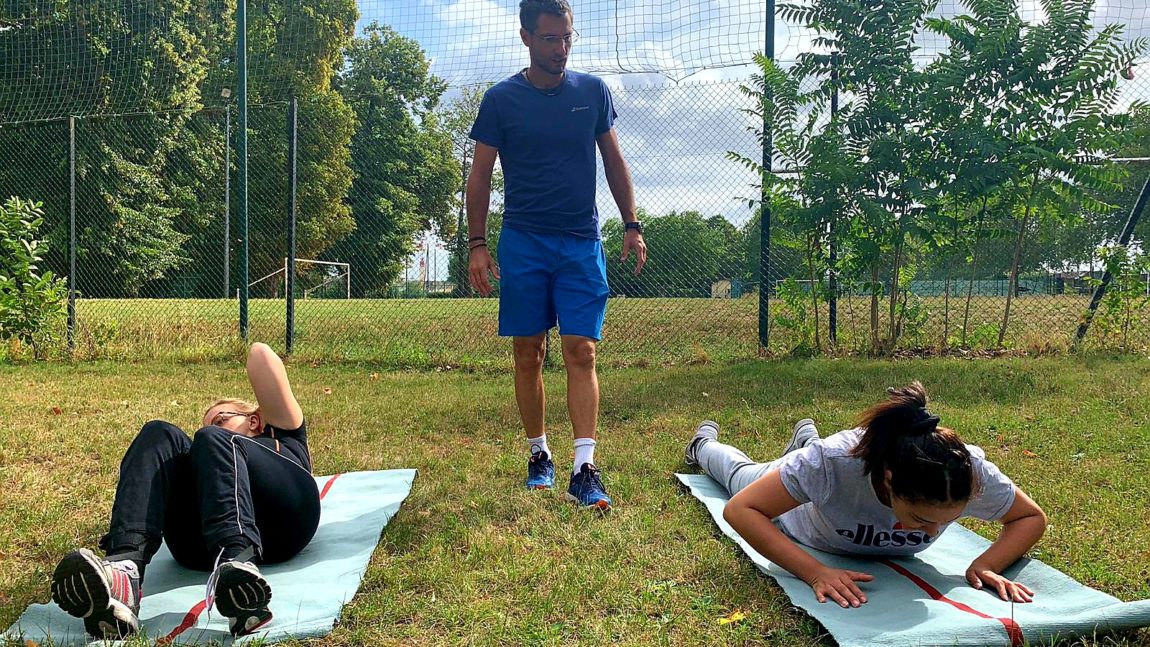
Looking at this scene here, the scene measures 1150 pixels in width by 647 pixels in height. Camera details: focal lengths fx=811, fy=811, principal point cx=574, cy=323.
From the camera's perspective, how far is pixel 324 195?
23969mm

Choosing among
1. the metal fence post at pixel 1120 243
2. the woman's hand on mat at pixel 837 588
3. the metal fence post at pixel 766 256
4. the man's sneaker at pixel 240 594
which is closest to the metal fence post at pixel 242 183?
the metal fence post at pixel 766 256

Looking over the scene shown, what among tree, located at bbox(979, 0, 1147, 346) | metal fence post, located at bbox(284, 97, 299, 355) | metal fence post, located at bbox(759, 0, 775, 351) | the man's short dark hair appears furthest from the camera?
metal fence post, located at bbox(284, 97, 299, 355)

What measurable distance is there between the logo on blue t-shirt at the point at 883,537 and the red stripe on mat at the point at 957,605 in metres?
0.09

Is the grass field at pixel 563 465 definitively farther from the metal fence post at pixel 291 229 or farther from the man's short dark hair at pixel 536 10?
the man's short dark hair at pixel 536 10

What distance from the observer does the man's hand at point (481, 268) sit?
3.69 metres

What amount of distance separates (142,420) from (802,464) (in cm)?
430

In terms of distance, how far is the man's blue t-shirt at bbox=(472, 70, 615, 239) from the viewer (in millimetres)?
3588

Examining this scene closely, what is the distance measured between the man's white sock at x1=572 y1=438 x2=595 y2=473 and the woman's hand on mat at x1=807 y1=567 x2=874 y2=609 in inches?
50.5

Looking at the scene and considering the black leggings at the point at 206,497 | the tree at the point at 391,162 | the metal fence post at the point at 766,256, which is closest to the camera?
the black leggings at the point at 206,497

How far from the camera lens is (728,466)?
3.51 m

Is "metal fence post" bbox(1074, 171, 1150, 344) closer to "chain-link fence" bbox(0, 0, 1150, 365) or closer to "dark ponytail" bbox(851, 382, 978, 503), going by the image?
"chain-link fence" bbox(0, 0, 1150, 365)

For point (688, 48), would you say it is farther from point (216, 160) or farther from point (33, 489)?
point (216, 160)

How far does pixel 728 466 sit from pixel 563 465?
3.08ft

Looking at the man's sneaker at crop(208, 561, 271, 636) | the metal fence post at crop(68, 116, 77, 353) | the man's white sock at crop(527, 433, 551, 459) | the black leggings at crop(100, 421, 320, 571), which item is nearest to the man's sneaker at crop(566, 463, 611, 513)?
the man's white sock at crop(527, 433, 551, 459)
